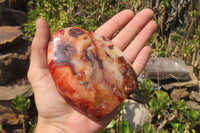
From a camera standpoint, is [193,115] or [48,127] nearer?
[48,127]

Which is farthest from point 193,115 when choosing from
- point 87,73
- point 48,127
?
point 48,127

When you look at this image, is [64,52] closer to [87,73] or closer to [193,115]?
[87,73]

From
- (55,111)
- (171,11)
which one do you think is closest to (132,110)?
(55,111)

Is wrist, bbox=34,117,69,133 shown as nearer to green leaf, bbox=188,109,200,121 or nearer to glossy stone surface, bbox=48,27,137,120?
glossy stone surface, bbox=48,27,137,120

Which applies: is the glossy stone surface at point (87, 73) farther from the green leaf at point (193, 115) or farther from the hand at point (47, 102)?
the green leaf at point (193, 115)

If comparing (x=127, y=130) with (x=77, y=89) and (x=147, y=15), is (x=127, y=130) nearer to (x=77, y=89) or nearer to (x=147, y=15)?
(x=77, y=89)

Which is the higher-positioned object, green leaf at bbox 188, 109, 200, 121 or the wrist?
the wrist

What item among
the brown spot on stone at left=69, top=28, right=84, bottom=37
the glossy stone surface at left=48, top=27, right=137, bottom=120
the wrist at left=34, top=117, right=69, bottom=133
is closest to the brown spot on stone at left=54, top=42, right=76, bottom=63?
the glossy stone surface at left=48, top=27, right=137, bottom=120

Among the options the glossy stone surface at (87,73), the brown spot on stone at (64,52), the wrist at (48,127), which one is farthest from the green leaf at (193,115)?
the brown spot on stone at (64,52)
